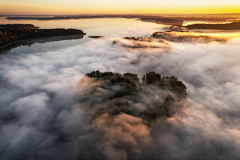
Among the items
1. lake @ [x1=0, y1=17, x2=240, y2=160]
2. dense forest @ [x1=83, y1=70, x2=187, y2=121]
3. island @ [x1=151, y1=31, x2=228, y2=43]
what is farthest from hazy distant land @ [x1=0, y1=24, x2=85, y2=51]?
island @ [x1=151, y1=31, x2=228, y2=43]

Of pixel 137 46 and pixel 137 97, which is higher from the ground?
pixel 137 46

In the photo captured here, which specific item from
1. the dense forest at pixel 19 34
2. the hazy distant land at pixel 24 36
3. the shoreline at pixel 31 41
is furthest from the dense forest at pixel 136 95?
the dense forest at pixel 19 34

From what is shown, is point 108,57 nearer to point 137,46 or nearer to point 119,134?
point 137,46

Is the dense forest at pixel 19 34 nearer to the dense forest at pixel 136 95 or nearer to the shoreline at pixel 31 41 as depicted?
the shoreline at pixel 31 41

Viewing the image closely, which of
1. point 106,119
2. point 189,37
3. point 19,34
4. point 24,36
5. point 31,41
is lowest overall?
point 106,119

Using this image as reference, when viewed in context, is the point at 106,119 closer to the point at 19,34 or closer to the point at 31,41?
the point at 31,41

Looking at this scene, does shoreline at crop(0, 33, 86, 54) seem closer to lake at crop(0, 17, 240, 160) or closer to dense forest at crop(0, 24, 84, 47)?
dense forest at crop(0, 24, 84, 47)

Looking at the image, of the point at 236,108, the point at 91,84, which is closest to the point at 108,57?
the point at 91,84

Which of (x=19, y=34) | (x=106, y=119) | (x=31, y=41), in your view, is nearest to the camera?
(x=106, y=119)

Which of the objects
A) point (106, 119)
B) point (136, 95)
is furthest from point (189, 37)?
point (106, 119)
